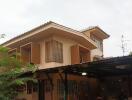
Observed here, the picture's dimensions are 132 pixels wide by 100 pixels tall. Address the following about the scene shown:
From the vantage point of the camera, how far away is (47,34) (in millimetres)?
21844

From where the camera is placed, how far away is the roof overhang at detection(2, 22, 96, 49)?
2109cm

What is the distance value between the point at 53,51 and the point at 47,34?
1341mm

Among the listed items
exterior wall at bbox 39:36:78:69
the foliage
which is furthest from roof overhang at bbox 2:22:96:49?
the foliage

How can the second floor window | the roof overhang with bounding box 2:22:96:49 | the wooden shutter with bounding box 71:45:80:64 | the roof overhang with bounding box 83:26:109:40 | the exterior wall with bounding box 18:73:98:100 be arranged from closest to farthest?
the exterior wall with bounding box 18:73:98:100, the roof overhang with bounding box 2:22:96:49, the second floor window, the wooden shutter with bounding box 71:45:80:64, the roof overhang with bounding box 83:26:109:40

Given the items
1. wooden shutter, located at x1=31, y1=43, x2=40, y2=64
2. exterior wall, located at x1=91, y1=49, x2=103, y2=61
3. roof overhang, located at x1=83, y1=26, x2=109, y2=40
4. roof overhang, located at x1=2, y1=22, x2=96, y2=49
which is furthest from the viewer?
roof overhang, located at x1=83, y1=26, x2=109, y2=40

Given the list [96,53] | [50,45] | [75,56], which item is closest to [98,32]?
[96,53]

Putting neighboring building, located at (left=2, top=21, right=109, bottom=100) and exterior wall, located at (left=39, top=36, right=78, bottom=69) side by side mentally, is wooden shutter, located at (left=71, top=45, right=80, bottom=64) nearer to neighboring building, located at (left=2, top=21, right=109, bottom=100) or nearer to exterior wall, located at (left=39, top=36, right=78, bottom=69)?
neighboring building, located at (left=2, top=21, right=109, bottom=100)

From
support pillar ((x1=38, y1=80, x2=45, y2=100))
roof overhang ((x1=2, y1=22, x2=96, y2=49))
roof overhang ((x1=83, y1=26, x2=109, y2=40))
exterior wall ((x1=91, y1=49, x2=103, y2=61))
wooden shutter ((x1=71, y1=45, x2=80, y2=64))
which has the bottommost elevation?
support pillar ((x1=38, y1=80, x2=45, y2=100))

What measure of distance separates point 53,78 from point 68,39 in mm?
4904

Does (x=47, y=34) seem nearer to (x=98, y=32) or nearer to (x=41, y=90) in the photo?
(x=41, y=90)

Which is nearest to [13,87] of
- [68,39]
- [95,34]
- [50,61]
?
[50,61]

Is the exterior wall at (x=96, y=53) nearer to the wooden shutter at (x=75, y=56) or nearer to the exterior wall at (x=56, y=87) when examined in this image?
the wooden shutter at (x=75, y=56)

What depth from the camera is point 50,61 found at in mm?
21328

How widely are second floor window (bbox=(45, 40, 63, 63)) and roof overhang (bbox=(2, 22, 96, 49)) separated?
663 mm
